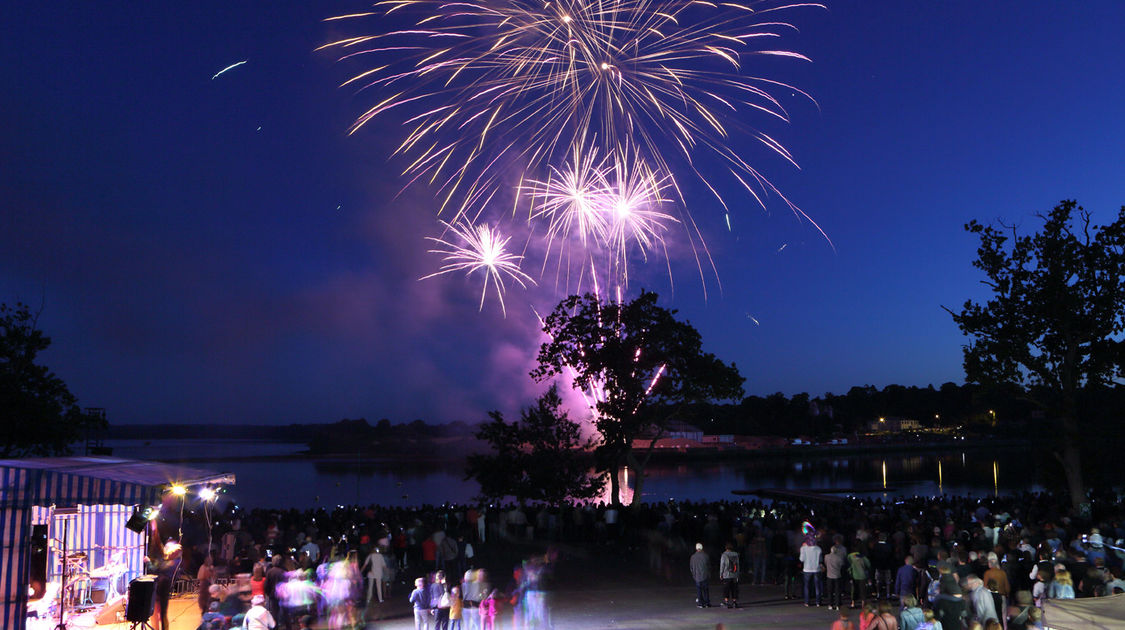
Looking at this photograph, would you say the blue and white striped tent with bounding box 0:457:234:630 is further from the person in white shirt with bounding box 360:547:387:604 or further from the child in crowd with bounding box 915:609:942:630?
the child in crowd with bounding box 915:609:942:630

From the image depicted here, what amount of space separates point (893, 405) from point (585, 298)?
187 meters

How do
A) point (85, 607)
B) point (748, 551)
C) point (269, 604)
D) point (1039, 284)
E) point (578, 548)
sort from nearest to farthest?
point (269, 604)
point (85, 607)
point (748, 551)
point (578, 548)
point (1039, 284)

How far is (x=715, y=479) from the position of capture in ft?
289

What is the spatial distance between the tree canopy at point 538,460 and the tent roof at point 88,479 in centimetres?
1384

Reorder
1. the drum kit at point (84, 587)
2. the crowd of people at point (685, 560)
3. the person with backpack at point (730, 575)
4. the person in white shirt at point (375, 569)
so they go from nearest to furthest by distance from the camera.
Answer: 1. the crowd of people at point (685, 560)
2. the drum kit at point (84, 587)
3. the person with backpack at point (730, 575)
4. the person in white shirt at point (375, 569)

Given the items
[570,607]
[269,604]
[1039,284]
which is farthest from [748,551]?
[1039,284]

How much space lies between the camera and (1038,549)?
1344 centimetres

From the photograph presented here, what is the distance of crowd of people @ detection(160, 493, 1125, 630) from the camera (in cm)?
1064

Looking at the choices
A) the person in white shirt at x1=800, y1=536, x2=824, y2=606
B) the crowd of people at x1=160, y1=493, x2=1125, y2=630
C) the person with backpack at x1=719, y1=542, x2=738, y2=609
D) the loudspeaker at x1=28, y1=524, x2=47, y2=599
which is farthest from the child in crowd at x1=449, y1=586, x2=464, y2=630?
the loudspeaker at x1=28, y1=524, x2=47, y2=599

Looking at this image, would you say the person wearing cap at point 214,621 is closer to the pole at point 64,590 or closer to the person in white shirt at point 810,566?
the pole at point 64,590

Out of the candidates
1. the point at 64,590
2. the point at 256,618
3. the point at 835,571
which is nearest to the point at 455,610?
the point at 256,618

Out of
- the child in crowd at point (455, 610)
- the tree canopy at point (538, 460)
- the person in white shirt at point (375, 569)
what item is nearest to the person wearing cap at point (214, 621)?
the child in crowd at point (455, 610)

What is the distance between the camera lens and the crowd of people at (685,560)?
10.6m

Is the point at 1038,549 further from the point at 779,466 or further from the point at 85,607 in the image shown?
the point at 779,466
